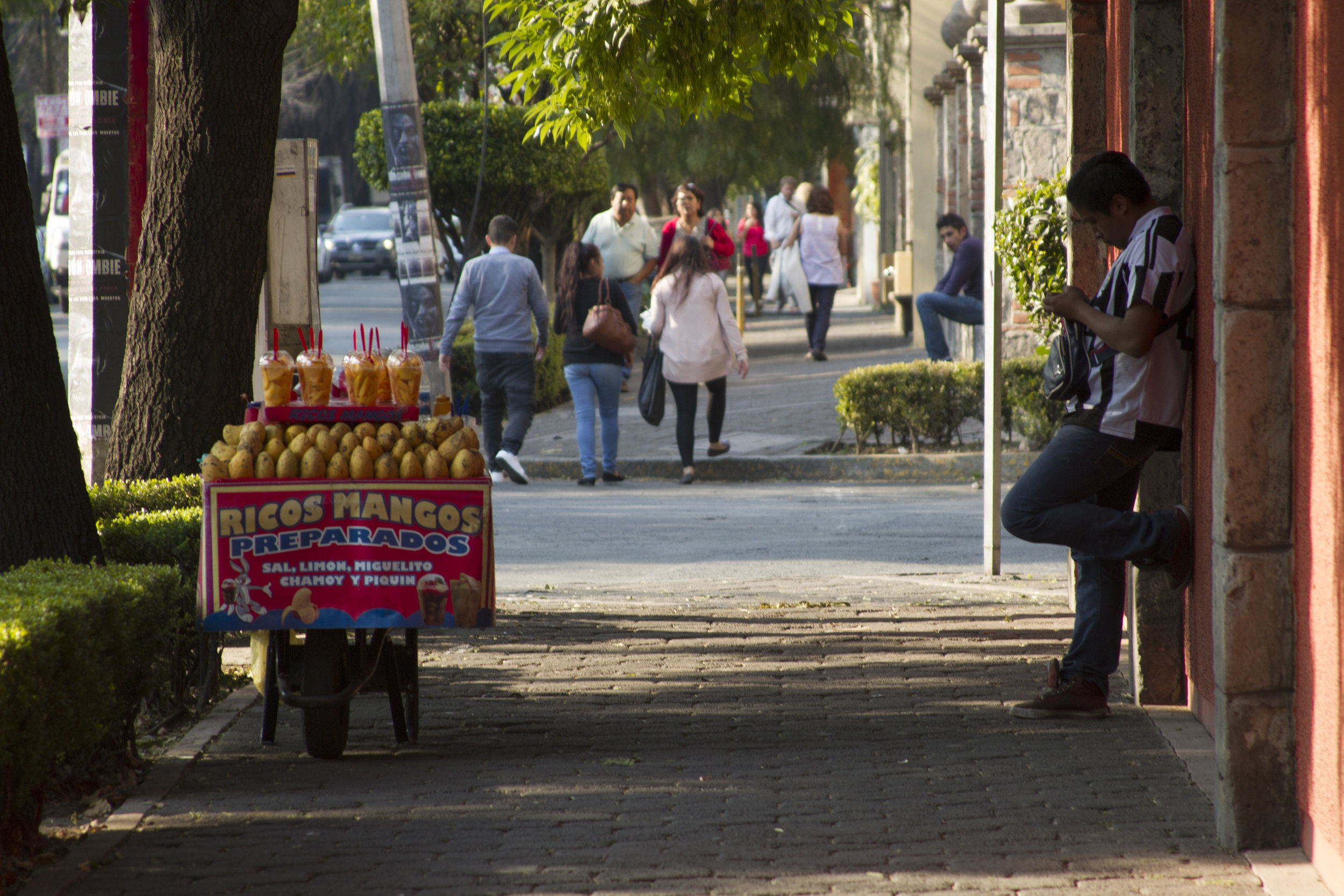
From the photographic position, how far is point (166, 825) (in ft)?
15.6

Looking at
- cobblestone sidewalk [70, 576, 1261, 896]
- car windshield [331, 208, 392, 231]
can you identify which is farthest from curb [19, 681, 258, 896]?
car windshield [331, 208, 392, 231]

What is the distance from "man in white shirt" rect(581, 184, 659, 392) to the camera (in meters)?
15.7

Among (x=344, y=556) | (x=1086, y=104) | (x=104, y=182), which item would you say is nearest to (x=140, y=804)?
(x=344, y=556)

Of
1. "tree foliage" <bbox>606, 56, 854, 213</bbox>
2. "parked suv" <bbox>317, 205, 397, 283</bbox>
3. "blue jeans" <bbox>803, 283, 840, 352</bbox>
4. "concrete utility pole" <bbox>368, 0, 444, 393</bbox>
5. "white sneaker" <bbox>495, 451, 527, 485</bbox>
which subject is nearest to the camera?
"concrete utility pole" <bbox>368, 0, 444, 393</bbox>

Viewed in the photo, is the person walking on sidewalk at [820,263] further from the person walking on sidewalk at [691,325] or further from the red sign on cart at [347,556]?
the red sign on cart at [347,556]

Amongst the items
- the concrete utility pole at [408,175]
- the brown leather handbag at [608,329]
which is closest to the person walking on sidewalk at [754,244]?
the brown leather handbag at [608,329]

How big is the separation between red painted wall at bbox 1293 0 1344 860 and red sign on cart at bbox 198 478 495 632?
2.49 meters

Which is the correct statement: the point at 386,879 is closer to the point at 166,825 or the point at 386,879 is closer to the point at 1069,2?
the point at 166,825

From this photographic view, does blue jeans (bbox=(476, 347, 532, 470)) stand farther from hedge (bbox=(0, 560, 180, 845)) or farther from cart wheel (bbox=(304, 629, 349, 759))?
hedge (bbox=(0, 560, 180, 845))

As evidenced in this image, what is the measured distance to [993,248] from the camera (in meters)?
8.20

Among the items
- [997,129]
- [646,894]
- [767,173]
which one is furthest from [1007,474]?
[767,173]

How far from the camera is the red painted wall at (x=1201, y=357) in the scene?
521 centimetres

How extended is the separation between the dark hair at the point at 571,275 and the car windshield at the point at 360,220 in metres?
34.4

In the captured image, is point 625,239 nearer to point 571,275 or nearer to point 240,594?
point 571,275
